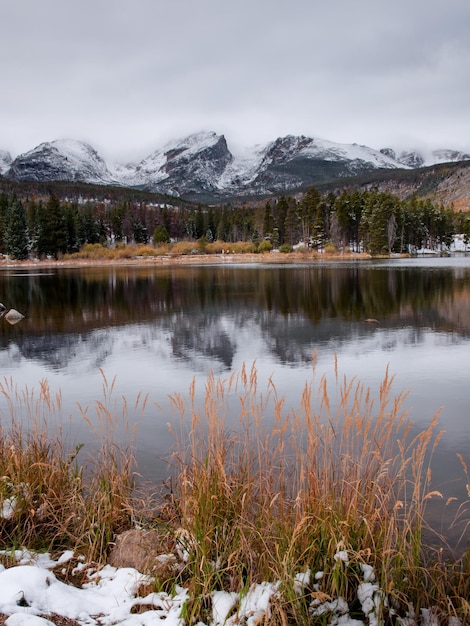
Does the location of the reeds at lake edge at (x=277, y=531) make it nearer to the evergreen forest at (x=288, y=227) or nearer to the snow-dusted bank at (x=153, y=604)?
the snow-dusted bank at (x=153, y=604)

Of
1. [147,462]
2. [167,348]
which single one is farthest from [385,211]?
[147,462]

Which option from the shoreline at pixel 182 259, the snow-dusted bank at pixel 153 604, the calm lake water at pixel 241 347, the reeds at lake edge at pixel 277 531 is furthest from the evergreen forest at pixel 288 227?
the snow-dusted bank at pixel 153 604

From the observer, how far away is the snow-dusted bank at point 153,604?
3.37 metres

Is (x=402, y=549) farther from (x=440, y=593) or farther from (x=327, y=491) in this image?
(x=327, y=491)

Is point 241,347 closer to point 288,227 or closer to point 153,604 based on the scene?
point 153,604

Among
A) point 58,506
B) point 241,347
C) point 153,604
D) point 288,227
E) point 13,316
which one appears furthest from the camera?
point 288,227

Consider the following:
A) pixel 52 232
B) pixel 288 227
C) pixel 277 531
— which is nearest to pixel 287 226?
pixel 288 227

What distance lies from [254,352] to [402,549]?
10.7m

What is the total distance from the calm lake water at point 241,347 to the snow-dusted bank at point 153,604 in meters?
1.89

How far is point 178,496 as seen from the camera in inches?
205

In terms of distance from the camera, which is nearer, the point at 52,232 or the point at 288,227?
the point at 52,232

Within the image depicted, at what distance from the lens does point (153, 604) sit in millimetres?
3584

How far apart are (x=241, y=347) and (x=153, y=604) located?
38.2ft

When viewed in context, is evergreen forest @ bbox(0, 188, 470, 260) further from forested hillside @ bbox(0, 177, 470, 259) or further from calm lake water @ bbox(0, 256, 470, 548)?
calm lake water @ bbox(0, 256, 470, 548)
